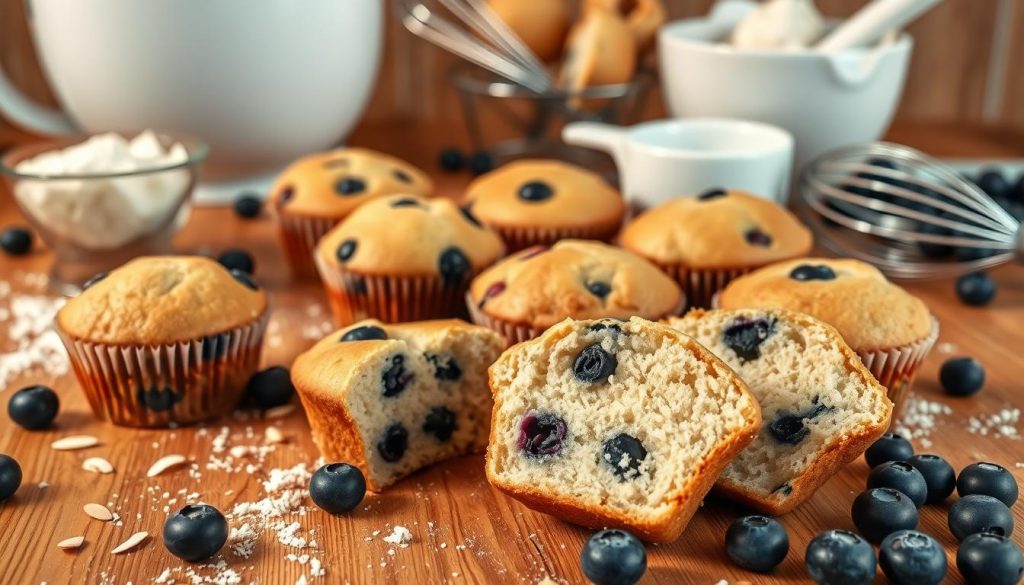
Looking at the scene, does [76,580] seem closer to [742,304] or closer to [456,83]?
[742,304]

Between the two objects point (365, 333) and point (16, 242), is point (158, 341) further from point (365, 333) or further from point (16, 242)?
point (16, 242)

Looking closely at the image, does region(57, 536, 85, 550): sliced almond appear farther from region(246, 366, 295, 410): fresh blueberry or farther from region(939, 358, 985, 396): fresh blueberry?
region(939, 358, 985, 396): fresh blueberry

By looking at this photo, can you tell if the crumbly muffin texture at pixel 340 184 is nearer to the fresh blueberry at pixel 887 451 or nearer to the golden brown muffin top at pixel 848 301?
the golden brown muffin top at pixel 848 301

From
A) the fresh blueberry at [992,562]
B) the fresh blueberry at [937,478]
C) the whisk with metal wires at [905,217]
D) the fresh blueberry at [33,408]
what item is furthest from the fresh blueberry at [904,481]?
the fresh blueberry at [33,408]

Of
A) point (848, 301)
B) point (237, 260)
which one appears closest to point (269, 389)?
point (237, 260)

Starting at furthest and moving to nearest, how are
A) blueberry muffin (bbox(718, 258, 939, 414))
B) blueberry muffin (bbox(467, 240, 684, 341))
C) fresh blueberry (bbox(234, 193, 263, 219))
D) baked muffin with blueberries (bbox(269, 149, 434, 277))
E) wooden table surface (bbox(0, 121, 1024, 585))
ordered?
fresh blueberry (bbox(234, 193, 263, 219))
baked muffin with blueberries (bbox(269, 149, 434, 277))
blueberry muffin (bbox(467, 240, 684, 341))
blueberry muffin (bbox(718, 258, 939, 414))
wooden table surface (bbox(0, 121, 1024, 585))

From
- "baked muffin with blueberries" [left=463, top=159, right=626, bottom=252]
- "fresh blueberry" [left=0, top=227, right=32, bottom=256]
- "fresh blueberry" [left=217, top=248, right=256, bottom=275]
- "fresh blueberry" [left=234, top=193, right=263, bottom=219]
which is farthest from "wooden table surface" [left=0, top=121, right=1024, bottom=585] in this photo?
"fresh blueberry" [left=234, top=193, right=263, bottom=219]
